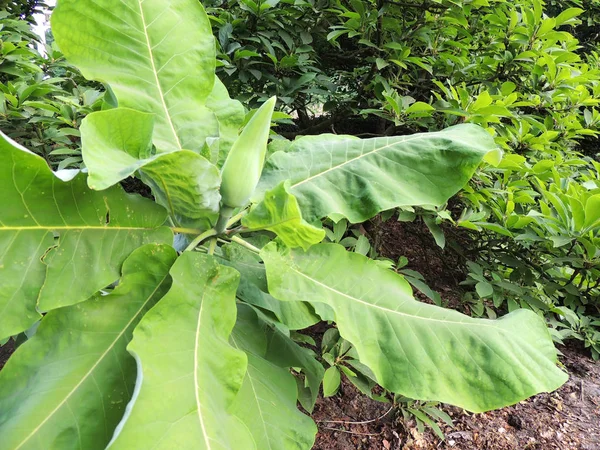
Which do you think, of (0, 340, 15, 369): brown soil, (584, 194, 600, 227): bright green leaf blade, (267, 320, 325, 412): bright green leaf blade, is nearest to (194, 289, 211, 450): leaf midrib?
(267, 320, 325, 412): bright green leaf blade

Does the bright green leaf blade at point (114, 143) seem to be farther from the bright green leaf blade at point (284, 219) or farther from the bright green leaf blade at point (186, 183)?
the bright green leaf blade at point (284, 219)

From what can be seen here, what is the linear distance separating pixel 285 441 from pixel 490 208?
1371 millimetres

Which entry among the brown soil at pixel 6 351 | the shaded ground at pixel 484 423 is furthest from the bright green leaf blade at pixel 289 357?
the brown soil at pixel 6 351

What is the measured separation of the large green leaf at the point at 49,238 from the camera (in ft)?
2.05

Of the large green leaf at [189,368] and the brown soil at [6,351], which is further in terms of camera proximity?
the brown soil at [6,351]

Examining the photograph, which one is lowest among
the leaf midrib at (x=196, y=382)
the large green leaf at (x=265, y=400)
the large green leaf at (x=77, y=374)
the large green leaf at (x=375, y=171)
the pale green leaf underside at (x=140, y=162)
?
the large green leaf at (x=265, y=400)

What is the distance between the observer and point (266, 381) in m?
0.85

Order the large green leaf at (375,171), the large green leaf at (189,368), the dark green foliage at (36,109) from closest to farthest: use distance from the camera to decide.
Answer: the large green leaf at (189,368) → the large green leaf at (375,171) → the dark green foliage at (36,109)

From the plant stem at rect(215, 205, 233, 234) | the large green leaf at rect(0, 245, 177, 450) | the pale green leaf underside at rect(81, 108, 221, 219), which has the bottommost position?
the large green leaf at rect(0, 245, 177, 450)

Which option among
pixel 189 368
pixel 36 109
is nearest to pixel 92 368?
pixel 189 368

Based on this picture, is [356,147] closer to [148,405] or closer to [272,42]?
[148,405]

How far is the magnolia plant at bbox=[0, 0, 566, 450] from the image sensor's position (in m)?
0.61

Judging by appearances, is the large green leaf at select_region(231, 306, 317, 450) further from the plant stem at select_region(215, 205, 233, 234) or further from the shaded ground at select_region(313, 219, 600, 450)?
the shaded ground at select_region(313, 219, 600, 450)

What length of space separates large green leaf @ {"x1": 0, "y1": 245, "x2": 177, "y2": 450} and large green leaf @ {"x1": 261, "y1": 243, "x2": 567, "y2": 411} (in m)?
0.28
